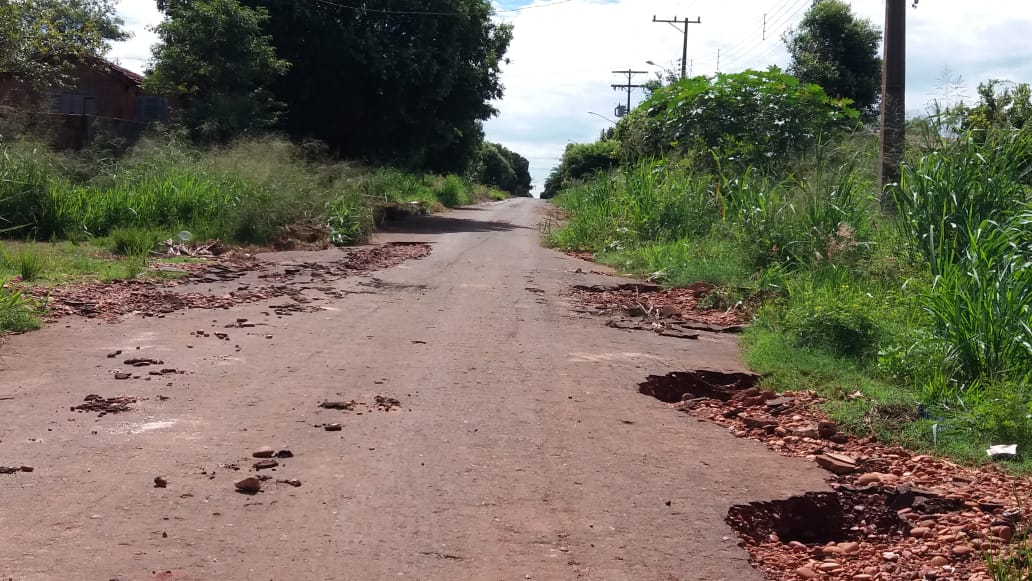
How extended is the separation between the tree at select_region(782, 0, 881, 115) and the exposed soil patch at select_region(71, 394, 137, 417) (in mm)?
26347

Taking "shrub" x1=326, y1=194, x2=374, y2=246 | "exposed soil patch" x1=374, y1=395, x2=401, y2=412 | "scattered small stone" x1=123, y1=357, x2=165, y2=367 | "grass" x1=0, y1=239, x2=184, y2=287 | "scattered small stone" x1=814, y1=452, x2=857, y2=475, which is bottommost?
"scattered small stone" x1=814, y1=452, x2=857, y2=475

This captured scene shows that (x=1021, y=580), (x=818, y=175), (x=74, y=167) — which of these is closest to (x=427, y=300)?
(x=818, y=175)

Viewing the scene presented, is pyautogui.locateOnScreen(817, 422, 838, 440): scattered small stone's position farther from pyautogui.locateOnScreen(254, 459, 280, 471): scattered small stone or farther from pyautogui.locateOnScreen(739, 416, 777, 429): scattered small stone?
pyautogui.locateOnScreen(254, 459, 280, 471): scattered small stone

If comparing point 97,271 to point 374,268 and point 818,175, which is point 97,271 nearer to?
point 374,268

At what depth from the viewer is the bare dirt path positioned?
3.41 metres

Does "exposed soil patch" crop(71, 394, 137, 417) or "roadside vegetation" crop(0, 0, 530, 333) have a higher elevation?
"roadside vegetation" crop(0, 0, 530, 333)

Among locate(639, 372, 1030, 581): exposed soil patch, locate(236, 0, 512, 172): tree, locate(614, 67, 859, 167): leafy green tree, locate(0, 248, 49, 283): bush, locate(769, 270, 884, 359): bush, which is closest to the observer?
locate(639, 372, 1030, 581): exposed soil patch

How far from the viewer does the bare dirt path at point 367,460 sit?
341 cm

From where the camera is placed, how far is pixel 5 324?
289 inches

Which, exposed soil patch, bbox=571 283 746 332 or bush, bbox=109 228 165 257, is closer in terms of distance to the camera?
exposed soil patch, bbox=571 283 746 332

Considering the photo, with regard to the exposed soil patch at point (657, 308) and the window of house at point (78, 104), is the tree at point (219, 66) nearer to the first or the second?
the window of house at point (78, 104)

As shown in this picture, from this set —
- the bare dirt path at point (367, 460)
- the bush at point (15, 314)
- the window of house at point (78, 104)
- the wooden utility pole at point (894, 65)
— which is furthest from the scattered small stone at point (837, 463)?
the window of house at point (78, 104)

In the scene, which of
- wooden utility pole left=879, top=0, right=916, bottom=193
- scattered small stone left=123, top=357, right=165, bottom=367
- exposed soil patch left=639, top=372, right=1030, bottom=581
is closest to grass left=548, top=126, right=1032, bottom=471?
exposed soil patch left=639, top=372, right=1030, bottom=581

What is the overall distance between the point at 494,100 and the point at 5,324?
23.1 m
